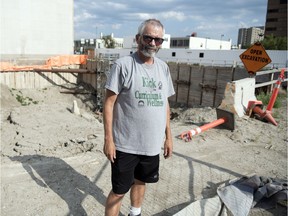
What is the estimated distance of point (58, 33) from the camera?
34594 mm

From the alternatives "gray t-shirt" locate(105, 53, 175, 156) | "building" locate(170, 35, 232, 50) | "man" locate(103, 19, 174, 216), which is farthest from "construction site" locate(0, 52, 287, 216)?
"building" locate(170, 35, 232, 50)

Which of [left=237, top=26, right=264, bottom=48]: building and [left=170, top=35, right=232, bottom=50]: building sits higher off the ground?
[left=237, top=26, right=264, bottom=48]: building

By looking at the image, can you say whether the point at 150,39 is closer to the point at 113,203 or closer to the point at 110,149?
the point at 110,149

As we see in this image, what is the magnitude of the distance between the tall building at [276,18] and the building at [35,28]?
53.2 metres

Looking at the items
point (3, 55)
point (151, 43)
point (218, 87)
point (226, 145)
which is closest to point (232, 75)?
point (218, 87)

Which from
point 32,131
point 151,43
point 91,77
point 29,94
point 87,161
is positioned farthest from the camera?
point 91,77

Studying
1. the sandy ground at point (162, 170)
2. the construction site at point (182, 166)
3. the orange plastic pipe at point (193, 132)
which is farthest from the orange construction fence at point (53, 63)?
the orange plastic pipe at point (193, 132)

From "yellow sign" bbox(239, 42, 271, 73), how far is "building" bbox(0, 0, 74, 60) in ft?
93.0

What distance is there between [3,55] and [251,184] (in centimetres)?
3206

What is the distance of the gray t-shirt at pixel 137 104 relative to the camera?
7.80ft

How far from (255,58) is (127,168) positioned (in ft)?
22.2

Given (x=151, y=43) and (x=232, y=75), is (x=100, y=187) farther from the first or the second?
(x=232, y=75)

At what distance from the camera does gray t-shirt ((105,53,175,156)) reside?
7.80 ft

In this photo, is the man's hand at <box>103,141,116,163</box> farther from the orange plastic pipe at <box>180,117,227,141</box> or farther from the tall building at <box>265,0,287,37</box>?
the tall building at <box>265,0,287,37</box>
